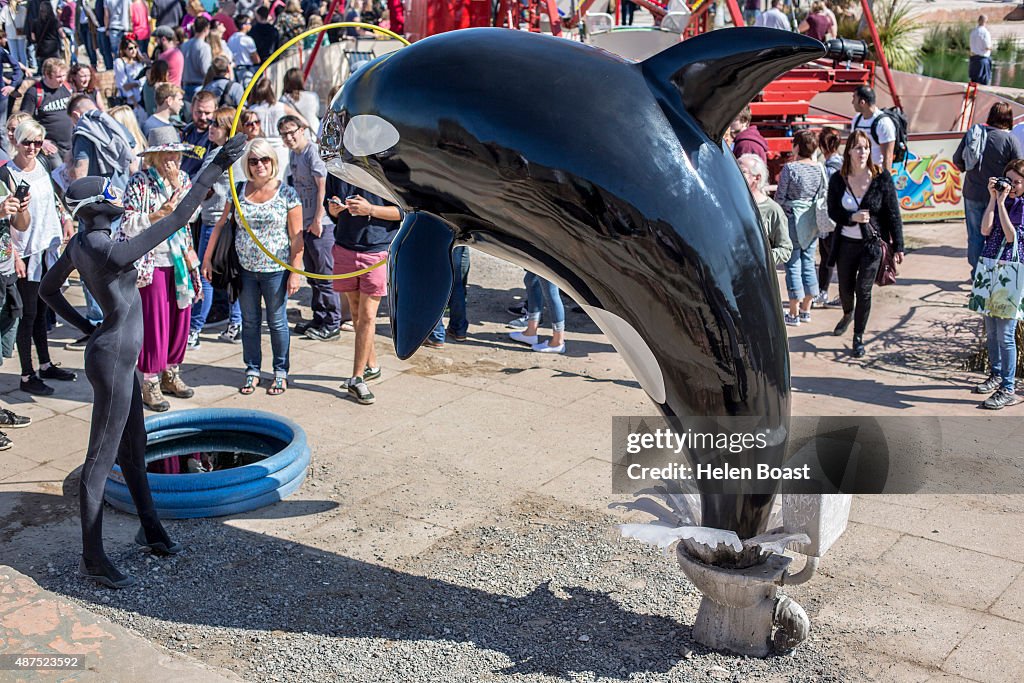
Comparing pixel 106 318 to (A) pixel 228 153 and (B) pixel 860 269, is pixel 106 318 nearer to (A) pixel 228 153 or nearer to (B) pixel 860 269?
(A) pixel 228 153

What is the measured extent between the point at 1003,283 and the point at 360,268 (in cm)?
465

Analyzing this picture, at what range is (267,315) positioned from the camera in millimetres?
8305

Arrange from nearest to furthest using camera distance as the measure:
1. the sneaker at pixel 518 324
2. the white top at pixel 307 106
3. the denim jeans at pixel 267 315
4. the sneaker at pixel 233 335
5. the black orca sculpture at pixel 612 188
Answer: the black orca sculpture at pixel 612 188 < the denim jeans at pixel 267 315 < the sneaker at pixel 233 335 < the sneaker at pixel 518 324 < the white top at pixel 307 106

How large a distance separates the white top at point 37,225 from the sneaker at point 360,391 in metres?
2.47

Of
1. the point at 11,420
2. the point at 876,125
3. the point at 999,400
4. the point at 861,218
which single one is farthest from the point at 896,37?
the point at 11,420

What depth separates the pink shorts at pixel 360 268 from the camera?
8.10 metres

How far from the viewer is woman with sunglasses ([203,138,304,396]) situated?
808 cm

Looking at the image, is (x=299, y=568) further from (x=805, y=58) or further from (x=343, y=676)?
(x=805, y=58)

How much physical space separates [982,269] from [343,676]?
5.62 meters

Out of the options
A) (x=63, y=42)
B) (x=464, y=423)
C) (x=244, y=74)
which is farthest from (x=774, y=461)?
(x=63, y=42)

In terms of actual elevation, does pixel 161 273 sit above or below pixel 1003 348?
above

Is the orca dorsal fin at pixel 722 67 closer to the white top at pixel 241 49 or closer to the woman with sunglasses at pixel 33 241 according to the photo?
the woman with sunglasses at pixel 33 241

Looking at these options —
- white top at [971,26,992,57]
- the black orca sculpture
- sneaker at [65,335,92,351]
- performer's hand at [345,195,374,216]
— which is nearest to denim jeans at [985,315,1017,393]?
the black orca sculpture

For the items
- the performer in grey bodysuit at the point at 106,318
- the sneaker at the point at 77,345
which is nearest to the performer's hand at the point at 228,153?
the performer in grey bodysuit at the point at 106,318
